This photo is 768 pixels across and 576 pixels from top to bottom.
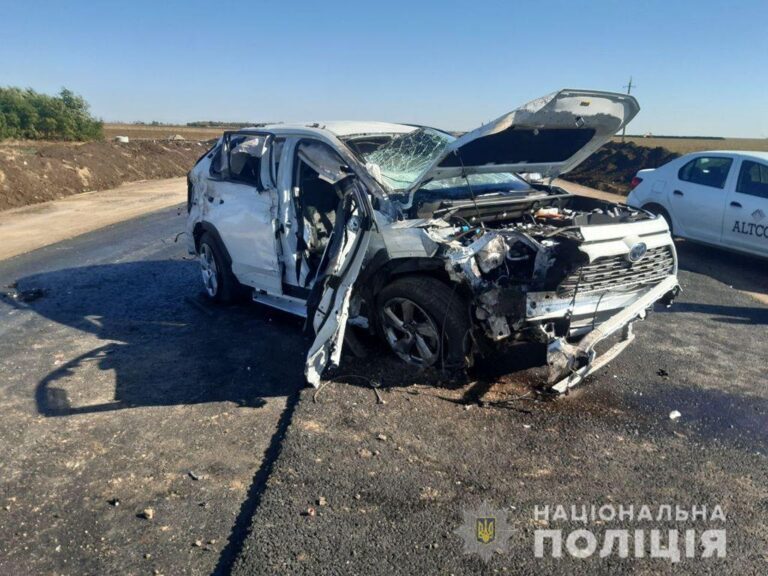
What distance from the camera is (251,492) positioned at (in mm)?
3426

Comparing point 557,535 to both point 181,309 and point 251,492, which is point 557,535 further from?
point 181,309

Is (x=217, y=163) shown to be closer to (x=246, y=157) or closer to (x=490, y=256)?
(x=246, y=157)

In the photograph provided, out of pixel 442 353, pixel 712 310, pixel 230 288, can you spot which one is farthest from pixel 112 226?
pixel 712 310

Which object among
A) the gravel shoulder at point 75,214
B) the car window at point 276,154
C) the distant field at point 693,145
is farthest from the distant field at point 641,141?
the car window at point 276,154

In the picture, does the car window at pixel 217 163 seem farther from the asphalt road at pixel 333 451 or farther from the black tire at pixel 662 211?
the black tire at pixel 662 211

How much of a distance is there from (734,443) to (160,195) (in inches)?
725

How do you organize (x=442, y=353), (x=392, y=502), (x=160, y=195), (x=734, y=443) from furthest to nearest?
(x=160, y=195), (x=442, y=353), (x=734, y=443), (x=392, y=502)

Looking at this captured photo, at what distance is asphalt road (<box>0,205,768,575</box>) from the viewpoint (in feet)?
9.71

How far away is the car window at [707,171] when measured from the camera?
29.9 ft

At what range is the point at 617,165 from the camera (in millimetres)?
28312

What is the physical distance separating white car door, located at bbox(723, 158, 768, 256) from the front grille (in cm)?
448

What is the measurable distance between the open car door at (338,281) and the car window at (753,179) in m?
6.74

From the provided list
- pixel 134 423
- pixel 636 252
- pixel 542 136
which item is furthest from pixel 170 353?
pixel 636 252

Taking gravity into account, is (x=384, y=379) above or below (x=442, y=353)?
below
